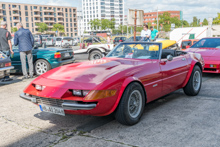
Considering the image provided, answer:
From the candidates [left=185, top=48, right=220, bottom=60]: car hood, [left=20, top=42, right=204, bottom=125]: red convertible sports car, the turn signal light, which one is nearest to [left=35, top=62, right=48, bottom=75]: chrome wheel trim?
[left=20, top=42, right=204, bottom=125]: red convertible sports car

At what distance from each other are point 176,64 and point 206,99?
112 centimetres

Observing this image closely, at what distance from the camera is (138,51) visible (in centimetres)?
500

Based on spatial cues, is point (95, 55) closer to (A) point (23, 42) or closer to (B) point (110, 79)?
(A) point (23, 42)

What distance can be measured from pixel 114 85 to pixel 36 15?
113424mm

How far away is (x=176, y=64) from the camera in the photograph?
201 inches

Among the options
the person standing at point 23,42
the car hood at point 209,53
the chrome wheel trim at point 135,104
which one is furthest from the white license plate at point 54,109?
the car hood at point 209,53

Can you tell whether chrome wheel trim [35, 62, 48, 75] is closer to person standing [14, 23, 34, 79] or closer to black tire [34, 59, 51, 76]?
black tire [34, 59, 51, 76]

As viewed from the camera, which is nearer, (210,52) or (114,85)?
(114,85)

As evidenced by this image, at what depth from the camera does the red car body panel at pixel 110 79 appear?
11.3 feet

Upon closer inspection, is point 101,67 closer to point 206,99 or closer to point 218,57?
point 206,99

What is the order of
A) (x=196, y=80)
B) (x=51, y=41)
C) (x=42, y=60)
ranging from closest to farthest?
1. (x=196, y=80)
2. (x=42, y=60)
3. (x=51, y=41)

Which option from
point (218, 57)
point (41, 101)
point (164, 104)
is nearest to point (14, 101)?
point (41, 101)

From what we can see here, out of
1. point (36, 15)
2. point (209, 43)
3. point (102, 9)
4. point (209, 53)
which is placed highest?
point (102, 9)

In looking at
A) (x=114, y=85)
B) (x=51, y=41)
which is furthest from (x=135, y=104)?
(x=51, y=41)
